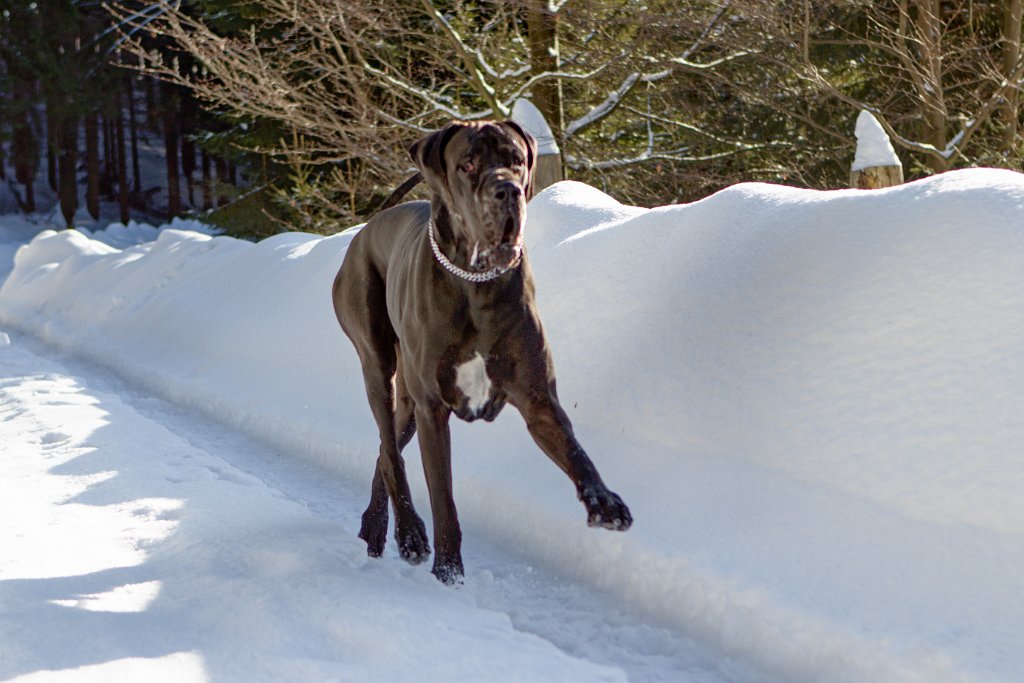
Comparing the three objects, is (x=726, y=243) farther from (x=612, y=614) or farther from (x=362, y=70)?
(x=362, y=70)

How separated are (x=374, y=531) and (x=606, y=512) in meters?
Answer: 1.28

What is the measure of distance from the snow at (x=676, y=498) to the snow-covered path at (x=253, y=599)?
1 centimetres

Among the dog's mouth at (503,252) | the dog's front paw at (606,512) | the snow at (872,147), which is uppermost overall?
the snow at (872,147)

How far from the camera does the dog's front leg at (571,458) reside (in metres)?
2.97

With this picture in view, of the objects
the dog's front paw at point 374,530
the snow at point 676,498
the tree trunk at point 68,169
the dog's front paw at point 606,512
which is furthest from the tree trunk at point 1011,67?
the tree trunk at point 68,169

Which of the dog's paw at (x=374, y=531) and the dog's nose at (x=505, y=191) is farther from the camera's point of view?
the dog's paw at (x=374, y=531)

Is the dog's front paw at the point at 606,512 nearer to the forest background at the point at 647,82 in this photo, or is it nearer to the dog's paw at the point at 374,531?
the dog's paw at the point at 374,531

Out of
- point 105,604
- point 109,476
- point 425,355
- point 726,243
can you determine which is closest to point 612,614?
point 425,355

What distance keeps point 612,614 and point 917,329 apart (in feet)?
4.70

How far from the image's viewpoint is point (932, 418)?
11.1 feet

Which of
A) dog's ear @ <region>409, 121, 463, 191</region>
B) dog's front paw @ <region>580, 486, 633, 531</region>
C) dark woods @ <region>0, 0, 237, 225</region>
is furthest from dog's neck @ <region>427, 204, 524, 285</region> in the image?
dark woods @ <region>0, 0, 237, 225</region>

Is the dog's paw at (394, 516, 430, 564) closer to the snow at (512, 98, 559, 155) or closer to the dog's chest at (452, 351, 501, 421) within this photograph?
the dog's chest at (452, 351, 501, 421)

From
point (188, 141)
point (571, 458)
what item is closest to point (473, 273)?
point (571, 458)

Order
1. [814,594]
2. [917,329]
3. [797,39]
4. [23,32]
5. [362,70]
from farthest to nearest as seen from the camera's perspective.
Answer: [23,32] < [362,70] < [797,39] < [917,329] < [814,594]
